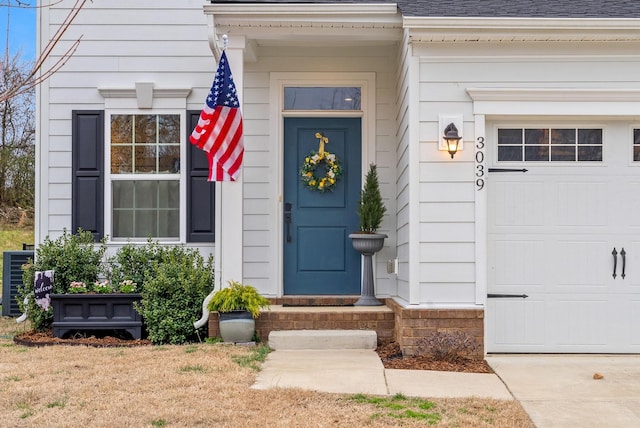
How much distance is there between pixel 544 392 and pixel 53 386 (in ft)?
11.2

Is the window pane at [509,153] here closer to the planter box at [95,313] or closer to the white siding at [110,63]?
the white siding at [110,63]

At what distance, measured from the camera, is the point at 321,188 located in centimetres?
776

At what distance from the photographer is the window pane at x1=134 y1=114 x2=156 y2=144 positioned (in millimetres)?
8078

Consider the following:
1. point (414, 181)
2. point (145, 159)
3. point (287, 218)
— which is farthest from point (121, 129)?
point (414, 181)

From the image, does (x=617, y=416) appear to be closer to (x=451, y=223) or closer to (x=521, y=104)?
(x=451, y=223)

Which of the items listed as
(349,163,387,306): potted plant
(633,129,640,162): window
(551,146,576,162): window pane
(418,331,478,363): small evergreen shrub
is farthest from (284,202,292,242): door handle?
(633,129,640,162): window

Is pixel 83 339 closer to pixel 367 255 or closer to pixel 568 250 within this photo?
pixel 367 255

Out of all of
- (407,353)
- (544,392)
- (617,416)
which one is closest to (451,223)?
(407,353)

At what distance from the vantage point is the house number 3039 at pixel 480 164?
6.32m

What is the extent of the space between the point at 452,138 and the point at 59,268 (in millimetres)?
4294

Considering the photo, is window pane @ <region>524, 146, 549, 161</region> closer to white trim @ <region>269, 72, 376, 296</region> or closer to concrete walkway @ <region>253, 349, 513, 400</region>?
white trim @ <region>269, 72, 376, 296</region>

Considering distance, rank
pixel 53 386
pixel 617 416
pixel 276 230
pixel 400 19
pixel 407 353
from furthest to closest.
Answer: pixel 276 230, pixel 400 19, pixel 407 353, pixel 53 386, pixel 617 416

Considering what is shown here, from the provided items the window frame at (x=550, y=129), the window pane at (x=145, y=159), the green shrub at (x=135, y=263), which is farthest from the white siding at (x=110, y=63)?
the window frame at (x=550, y=129)

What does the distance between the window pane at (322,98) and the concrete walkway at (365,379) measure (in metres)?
2.94
